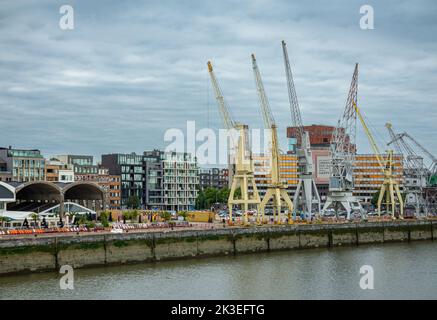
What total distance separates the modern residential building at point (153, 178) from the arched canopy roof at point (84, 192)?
53618mm

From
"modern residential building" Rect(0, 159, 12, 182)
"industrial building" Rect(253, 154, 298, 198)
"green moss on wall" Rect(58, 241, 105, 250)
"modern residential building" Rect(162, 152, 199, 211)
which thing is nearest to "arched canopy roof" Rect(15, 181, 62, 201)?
"modern residential building" Rect(0, 159, 12, 182)

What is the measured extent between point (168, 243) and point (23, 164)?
63208 millimetres

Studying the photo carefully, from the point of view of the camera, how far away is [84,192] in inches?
3447

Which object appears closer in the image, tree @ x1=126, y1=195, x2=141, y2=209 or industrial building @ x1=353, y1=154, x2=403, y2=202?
tree @ x1=126, y1=195, x2=141, y2=209

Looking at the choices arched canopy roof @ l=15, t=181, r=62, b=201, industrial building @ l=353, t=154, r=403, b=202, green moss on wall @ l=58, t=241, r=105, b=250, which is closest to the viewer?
green moss on wall @ l=58, t=241, r=105, b=250

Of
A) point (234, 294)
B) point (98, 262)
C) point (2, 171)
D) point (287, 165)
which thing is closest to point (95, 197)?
point (2, 171)

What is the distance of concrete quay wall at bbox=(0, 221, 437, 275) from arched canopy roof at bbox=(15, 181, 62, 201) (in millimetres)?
24868

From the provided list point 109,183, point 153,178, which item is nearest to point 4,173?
point 109,183

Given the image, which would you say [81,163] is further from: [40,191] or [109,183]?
[40,191]

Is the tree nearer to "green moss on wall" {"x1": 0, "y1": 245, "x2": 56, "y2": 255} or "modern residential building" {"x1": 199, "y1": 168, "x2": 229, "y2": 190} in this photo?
"modern residential building" {"x1": 199, "y1": 168, "x2": 229, "y2": 190}

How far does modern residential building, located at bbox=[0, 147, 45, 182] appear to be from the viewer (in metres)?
111

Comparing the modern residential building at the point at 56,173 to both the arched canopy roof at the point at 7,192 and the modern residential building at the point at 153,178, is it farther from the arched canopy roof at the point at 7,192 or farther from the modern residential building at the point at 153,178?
the arched canopy roof at the point at 7,192

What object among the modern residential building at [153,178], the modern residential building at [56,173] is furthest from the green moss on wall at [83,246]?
the modern residential building at [153,178]

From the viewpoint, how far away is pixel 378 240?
259 feet
